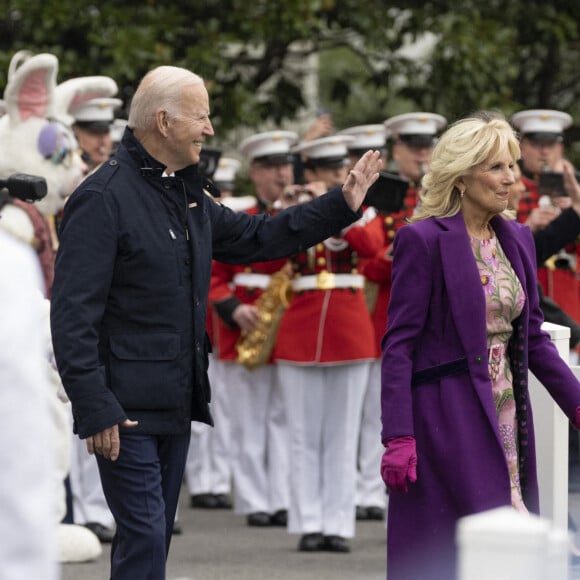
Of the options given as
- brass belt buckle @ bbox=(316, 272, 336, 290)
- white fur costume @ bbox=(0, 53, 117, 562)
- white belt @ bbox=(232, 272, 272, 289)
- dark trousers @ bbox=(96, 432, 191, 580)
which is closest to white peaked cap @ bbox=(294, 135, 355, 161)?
brass belt buckle @ bbox=(316, 272, 336, 290)

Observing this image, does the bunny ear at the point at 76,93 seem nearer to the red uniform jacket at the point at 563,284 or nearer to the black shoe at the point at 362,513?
the red uniform jacket at the point at 563,284

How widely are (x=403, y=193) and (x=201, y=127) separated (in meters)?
2.99

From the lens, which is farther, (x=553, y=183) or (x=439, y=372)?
(x=553, y=183)

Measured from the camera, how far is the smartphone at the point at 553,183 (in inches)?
342

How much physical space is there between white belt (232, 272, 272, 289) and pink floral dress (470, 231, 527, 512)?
14.8ft

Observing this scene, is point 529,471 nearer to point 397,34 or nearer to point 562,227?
point 562,227

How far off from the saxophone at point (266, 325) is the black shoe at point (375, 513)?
105cm

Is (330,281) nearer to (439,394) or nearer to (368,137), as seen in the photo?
(368,137)

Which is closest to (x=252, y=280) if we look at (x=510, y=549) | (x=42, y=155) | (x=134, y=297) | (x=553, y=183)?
(x=553, y=183)

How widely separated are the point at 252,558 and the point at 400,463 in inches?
129

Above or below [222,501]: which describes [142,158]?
above

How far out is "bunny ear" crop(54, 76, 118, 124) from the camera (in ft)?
27.6

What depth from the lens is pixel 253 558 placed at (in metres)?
8.34

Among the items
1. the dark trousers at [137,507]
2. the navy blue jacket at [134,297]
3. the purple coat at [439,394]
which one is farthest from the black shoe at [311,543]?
the dark trousers at [137,507]
